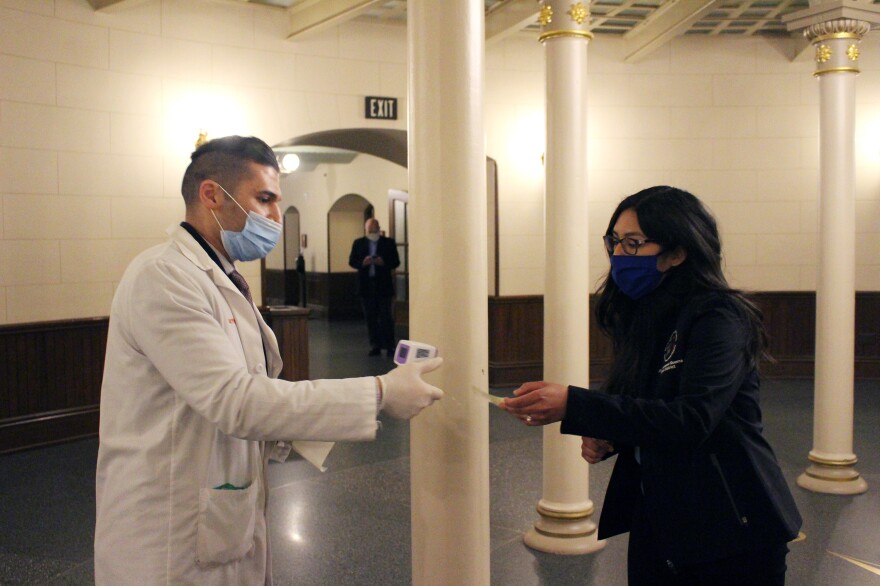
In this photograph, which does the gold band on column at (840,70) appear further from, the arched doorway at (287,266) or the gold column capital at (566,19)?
the arched doorway at (287,266)

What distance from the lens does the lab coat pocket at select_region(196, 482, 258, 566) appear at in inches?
66.4

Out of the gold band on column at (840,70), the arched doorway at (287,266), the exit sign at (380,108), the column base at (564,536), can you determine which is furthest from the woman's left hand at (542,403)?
the arched doorway at (287,266)

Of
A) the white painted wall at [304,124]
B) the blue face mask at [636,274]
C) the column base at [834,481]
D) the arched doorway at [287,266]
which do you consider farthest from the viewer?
the arched doorway at [287,266]

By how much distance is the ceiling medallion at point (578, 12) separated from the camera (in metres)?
4.19

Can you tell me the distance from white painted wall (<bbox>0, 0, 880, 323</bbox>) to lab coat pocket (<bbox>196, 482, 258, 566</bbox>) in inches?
206

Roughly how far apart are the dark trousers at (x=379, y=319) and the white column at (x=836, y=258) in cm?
583

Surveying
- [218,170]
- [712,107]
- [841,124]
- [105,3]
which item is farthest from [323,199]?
[218,170]

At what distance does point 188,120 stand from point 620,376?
229 inches

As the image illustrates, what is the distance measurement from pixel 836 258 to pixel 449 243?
3.78m

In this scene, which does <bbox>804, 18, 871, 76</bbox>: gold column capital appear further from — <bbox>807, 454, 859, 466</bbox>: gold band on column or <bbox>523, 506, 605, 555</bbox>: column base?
<bbox>523, 506, 605, 555</bbox>: column base

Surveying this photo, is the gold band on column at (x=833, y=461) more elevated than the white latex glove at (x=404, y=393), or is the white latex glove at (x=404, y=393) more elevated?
the white latex glove at (x=404, y=393)

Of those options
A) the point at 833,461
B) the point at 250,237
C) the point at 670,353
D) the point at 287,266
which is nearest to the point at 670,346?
the point at 670,353

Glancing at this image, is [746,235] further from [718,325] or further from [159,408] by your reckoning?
[159,408]

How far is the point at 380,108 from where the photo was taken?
801 centimetres
